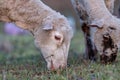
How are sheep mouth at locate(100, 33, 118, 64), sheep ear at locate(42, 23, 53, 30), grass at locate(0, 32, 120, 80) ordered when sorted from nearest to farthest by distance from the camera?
grass at locate(0, 32, 120, 80), sheep ear at locate(42, 23, 53, 30), sheep mouth at locate(100, 33, 118, 64)

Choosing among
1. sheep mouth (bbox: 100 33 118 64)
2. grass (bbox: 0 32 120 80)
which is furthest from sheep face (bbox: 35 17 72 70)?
sheep mouth (bbox: 100 33 118 64)

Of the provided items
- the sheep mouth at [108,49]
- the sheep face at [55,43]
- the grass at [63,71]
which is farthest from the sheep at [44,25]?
the sheep mouth at [108,49]

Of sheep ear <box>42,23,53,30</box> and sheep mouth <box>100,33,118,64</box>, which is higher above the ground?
sheep ear <box>42,23,53,30</box>

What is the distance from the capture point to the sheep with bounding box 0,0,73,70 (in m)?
8.58

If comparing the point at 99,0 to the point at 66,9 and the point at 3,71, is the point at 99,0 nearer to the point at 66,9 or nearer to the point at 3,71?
the point at 3,71

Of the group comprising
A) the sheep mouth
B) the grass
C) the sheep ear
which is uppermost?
the sheep ear

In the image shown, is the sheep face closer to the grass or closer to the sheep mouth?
the grass

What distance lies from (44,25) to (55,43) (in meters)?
0.35

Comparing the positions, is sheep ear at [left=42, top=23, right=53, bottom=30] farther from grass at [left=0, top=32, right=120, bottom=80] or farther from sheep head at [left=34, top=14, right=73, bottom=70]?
grass at [left=0, top=32, right=120, bottom=80]

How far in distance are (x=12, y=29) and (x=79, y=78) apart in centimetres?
1208

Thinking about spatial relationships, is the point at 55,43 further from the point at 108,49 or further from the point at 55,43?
the point at 108,49

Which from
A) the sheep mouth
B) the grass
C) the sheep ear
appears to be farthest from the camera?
the sheep mouth

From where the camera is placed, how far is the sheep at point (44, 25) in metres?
8.58

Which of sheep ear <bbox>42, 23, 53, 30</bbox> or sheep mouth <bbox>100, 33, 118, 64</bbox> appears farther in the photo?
sheep mouth <bbox>100, 33, 118, 64</bbox>
